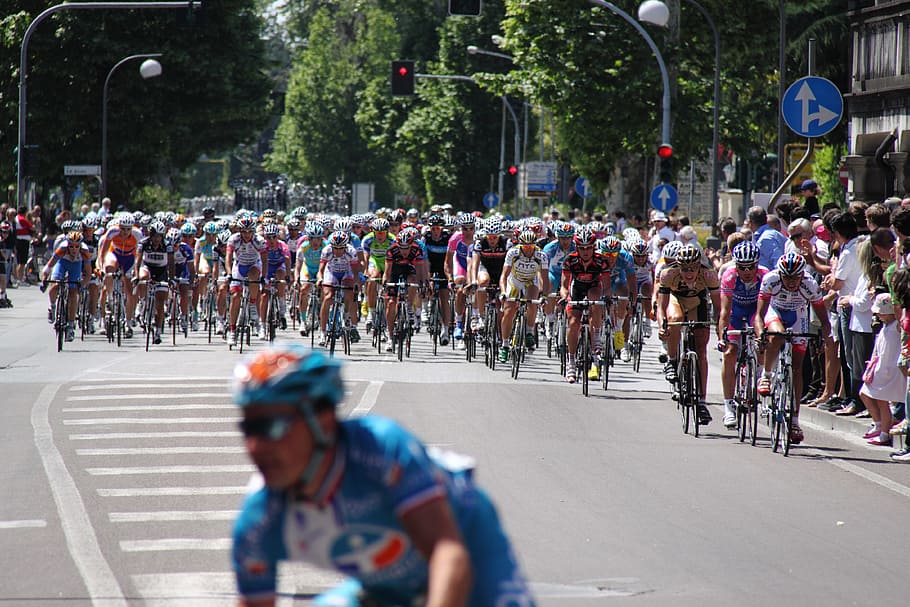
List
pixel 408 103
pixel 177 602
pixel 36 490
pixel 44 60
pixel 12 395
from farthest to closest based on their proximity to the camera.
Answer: pixel 408 103 → pixel 44 60 → pixel 12 395 → pixel 36 490 → pixel 177 602

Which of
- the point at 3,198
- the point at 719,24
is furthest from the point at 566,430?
the point at 3,198

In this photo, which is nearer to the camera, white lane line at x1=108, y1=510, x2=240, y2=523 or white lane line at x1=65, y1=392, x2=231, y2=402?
white lane line at x1=108, y1=510, x2=240, y2=523

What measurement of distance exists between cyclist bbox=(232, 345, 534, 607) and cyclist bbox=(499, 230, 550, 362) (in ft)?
53.9

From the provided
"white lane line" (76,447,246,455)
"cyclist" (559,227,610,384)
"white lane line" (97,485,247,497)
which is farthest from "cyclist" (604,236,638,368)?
"white lane line" (97,485,247,497)

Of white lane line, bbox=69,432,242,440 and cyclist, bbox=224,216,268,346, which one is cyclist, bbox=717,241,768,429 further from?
cyclist, bbox=224,216,268,346

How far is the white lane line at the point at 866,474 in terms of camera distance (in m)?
11.0

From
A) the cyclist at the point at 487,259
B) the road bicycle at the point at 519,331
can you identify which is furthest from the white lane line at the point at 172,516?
the cyclist at the point at 487,259

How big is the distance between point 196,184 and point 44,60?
116 m

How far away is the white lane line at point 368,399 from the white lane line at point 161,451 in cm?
165

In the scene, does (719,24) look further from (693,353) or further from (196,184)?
(196,184)

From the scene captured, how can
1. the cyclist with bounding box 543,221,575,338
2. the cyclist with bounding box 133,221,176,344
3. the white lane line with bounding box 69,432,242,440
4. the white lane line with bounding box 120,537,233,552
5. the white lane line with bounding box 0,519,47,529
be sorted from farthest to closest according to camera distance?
the cyclist with bounding box 133,221,176,344 < the cyclist with bounding box 543,221,575,338 < the white lane line with bounding box 69,432,242,440 < the white lane line with bounding box 0,519,47,529 < the white lane line with bounding box 120,537,233,552

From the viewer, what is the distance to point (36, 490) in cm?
1071

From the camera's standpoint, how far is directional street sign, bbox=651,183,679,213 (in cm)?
3272

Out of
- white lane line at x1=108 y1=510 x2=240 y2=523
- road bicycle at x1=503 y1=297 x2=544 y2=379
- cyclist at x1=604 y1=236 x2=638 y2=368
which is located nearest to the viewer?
white lane line at x1=108 y1=510 x2=240 y2=523
